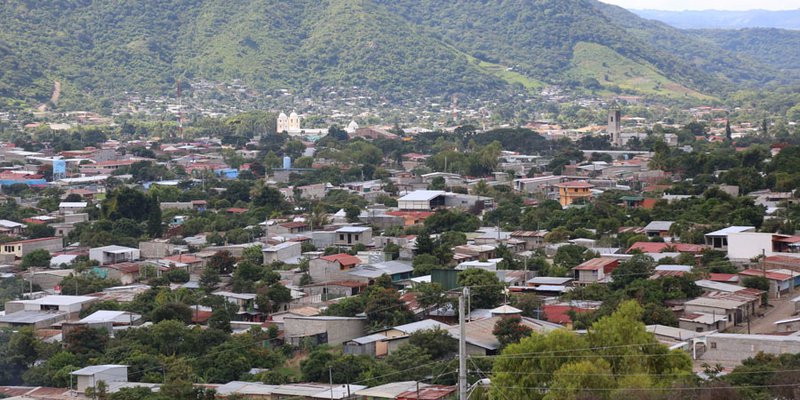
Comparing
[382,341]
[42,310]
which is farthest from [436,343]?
[42,310]

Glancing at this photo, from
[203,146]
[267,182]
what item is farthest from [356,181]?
[203,146]

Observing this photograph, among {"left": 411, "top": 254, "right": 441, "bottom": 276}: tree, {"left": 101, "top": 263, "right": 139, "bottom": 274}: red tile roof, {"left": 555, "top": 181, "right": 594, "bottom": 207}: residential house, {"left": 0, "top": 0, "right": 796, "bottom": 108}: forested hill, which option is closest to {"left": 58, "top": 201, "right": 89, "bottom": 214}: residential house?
{"left": 101, "top": 263, "right": 139, "bottom": 274}: red tile roof

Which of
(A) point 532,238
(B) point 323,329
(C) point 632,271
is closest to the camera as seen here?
(B) point 323,329

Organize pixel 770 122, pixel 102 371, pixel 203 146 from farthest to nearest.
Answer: pixel 770 122 < pixel 203 146 < pixel 102 371

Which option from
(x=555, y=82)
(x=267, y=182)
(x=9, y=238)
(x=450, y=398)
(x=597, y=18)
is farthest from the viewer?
(x=597, y=18)

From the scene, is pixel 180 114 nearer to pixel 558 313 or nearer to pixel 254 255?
pixel 254 255

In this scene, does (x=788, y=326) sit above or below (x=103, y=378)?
above

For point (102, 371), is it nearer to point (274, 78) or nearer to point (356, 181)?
point (356, 181)
